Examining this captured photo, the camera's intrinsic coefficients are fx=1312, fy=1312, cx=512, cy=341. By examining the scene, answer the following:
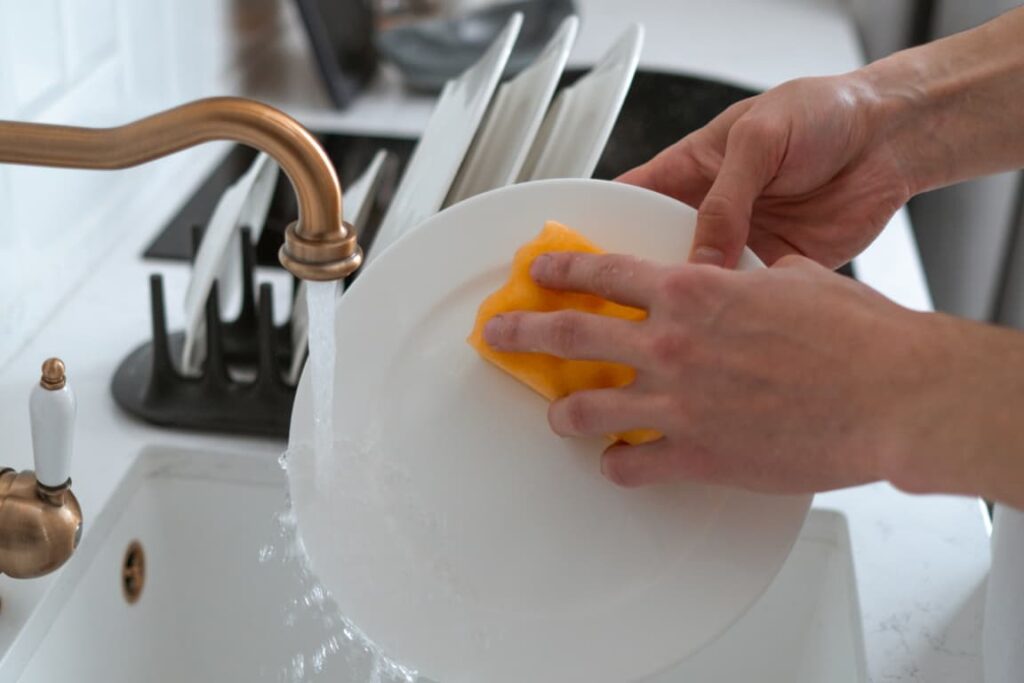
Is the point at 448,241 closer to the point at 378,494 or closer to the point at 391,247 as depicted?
the point at 391,247

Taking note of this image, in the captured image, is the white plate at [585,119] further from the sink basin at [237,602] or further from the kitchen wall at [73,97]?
the kitchen wall at [73,97]

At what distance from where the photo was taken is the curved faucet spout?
605mm

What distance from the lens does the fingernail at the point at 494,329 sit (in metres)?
0.78

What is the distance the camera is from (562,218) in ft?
2.70

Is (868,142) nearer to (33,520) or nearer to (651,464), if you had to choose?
(651,464)

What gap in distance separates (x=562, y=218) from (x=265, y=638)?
1.43 ft

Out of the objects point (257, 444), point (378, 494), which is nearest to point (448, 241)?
point (378, 494)

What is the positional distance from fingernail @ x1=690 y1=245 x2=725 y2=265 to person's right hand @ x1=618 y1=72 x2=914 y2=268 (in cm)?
5

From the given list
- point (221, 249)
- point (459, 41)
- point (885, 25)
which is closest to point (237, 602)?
point (221, 249)

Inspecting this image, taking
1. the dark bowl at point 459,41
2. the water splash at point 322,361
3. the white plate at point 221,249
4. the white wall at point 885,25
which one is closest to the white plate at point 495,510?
the water splash at point 322,361

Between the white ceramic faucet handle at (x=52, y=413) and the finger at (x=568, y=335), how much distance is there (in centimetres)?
24

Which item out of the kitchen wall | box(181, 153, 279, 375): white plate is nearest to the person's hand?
box(181, 153, 279, 375): white plate

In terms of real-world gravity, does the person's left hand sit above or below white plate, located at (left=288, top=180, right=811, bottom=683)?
above

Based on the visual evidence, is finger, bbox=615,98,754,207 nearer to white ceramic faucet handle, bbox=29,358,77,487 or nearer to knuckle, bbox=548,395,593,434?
knuckle, bbox=548,395,593,434
